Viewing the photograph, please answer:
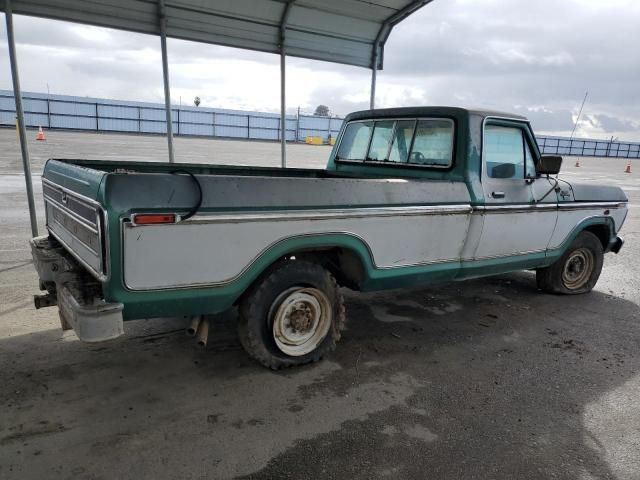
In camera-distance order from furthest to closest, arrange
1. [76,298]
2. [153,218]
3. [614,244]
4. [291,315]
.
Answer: [614,244] → [291,315] → [76,298] → [153,218]

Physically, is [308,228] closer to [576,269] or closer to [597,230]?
[576,269]

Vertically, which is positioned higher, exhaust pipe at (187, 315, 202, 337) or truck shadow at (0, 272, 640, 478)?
exhaust pipe at (187, 315, 202, 337)

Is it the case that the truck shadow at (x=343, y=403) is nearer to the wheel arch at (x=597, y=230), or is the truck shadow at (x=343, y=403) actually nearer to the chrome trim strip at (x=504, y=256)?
the chrome trim strip at (x=504, y=256)

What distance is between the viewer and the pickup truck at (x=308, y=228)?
2.75 metres

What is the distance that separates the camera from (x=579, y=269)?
5.86m

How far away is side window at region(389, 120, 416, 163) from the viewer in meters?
4.68

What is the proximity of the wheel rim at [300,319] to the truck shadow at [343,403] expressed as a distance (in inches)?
7.8

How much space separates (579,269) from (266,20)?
209 inches

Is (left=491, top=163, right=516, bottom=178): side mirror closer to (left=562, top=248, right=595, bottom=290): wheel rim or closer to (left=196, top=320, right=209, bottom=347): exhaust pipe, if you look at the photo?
(left=562, top=248, right=595, bottom=290): wheel rim

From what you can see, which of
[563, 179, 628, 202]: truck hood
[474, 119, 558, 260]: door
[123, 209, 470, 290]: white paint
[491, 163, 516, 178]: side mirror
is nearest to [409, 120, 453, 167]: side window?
[474, 119, 558, 260]: door

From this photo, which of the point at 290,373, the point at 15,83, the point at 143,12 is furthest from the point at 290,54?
the point at 290,373

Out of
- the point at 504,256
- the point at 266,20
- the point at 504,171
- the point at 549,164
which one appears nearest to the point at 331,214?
the point at 504,171

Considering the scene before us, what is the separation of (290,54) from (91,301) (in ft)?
18.5

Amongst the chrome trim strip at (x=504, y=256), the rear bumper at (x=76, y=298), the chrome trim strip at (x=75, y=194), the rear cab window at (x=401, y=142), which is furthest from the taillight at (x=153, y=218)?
the chrome trim strip at (x=504, y=256)
